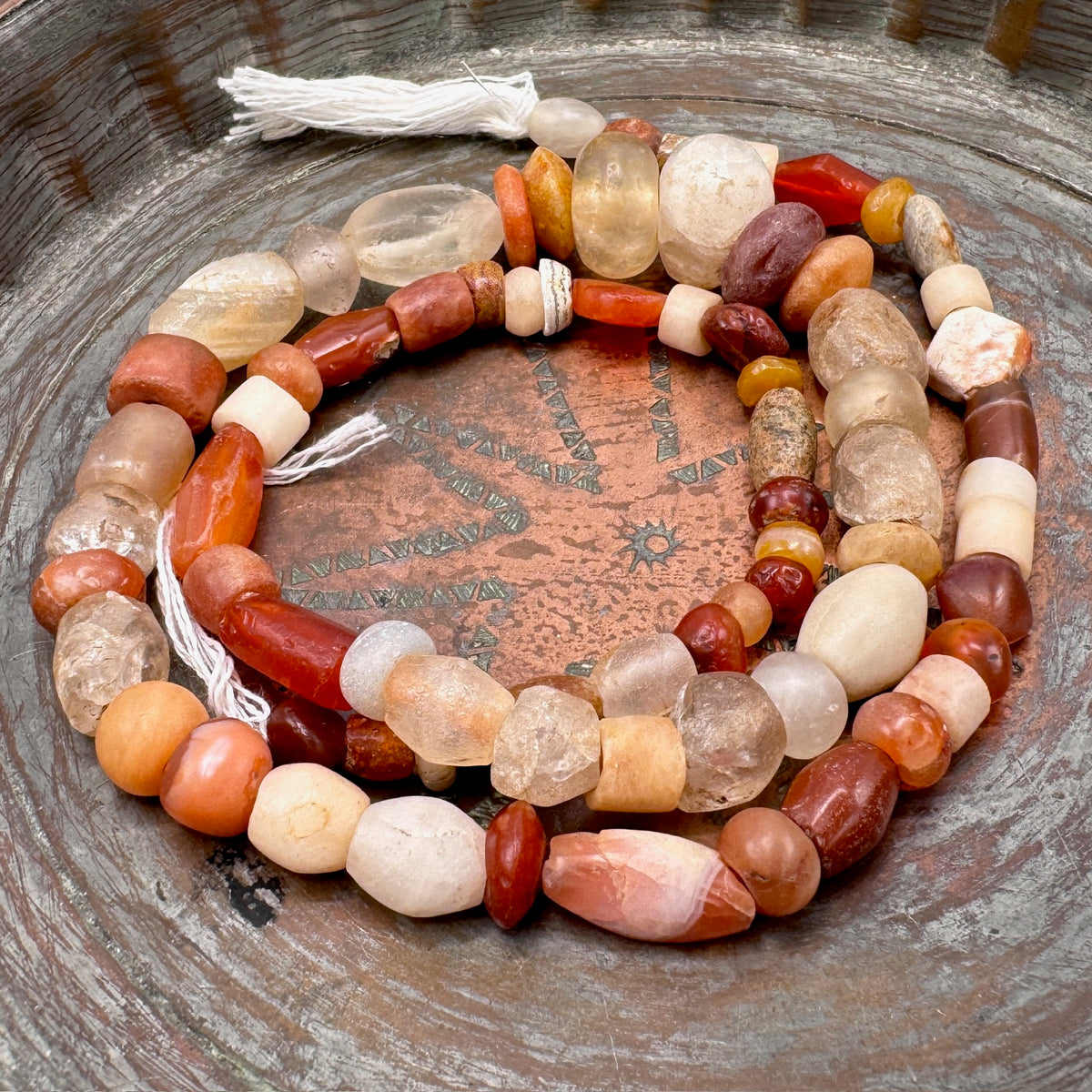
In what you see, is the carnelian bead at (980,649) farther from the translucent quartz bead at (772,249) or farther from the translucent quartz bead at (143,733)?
the translucent quartz bead at (143,733)

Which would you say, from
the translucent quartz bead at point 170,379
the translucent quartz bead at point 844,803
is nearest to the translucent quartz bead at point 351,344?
the translucent quartz bead at point 170,379

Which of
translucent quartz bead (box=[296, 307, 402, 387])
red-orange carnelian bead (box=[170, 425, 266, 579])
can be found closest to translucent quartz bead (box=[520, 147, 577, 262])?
translucent quartz bead (box=[296, 307, 402, 387])

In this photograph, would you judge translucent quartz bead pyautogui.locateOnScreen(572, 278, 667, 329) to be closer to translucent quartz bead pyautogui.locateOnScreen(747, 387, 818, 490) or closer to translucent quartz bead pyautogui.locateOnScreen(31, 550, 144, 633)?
translucent quartz bead pyautogui.locateOnScreen(747, 387, 818, 490)

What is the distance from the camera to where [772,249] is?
1.24 metres

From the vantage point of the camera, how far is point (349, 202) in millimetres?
1490

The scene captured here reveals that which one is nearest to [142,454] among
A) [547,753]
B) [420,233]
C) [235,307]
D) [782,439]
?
[235,307]

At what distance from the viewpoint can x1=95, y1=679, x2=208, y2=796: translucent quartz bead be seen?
3.03 feet

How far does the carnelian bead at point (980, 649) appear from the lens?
0.96 meters

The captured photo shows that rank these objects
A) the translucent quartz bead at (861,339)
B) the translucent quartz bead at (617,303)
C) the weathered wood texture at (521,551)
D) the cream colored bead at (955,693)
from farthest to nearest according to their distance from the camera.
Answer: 1. the translucent quartz bead at (617,303)
2. the translucent quartz bead at (861,339)
3. the cream colored bead at (955,693)
4. the weathered wood texture at (521,551)

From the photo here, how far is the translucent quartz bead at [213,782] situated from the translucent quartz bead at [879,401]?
0.66 metres

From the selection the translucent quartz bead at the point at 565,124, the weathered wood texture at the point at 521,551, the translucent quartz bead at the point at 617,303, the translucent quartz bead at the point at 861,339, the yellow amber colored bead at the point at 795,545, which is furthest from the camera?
the translucent quartz bead at the point at 565,124

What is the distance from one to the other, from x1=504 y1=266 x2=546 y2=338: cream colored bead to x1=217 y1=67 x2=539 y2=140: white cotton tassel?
0.32 m

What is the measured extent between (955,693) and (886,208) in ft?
2.09

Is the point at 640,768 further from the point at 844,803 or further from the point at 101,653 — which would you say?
the point at 101,653
